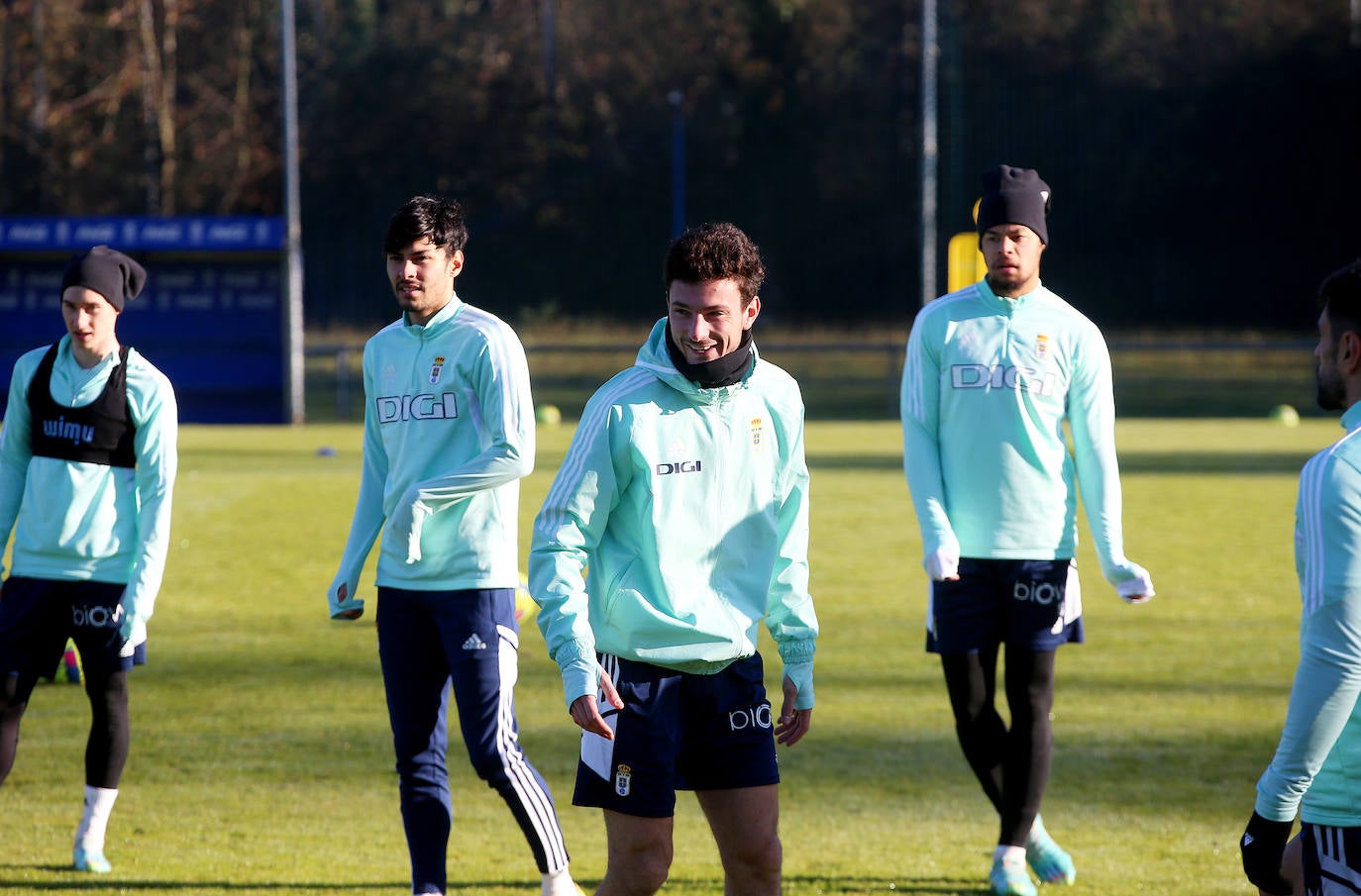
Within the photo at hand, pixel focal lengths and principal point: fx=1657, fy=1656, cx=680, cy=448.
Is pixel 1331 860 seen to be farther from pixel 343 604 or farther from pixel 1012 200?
pixel 343 604

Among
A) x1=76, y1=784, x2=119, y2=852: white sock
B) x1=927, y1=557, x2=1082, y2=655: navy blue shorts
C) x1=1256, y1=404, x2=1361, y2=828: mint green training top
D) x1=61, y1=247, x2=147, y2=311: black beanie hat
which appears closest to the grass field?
x1=76, y1=784, x2=119, y2=852: white sock

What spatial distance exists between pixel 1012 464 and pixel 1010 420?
0.14 meters

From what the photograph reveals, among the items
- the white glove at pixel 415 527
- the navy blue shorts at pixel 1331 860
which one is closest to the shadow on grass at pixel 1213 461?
the white glove at pixel 415 527

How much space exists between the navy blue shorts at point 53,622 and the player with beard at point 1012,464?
2.63m

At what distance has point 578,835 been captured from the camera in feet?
20.0

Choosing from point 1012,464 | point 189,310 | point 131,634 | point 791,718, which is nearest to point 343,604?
point 131,634

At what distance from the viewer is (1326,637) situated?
307 centimetres

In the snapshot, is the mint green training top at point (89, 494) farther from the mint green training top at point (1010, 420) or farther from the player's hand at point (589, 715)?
the mint green training top at point (1010, 420)

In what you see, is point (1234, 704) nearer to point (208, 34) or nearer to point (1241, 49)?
point (1241, 49)

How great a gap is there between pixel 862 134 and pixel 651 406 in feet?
161

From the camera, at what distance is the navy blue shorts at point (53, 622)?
530 cm

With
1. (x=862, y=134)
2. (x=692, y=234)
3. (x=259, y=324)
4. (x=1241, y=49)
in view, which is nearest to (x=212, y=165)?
(x=862, y=134)

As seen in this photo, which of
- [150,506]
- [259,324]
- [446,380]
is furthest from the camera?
[259,324]

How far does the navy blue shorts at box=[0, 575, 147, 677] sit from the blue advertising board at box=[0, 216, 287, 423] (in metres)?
20.6
